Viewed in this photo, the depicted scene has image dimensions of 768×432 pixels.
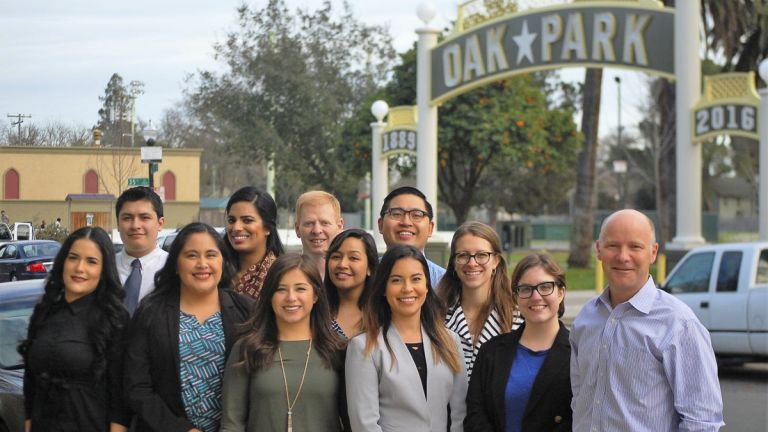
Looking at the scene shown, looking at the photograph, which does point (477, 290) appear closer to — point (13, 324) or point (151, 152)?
point (13, 324)

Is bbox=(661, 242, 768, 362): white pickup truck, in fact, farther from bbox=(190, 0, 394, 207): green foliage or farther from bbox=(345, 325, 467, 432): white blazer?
bbox=(190, 0, 394, 207): green foliage

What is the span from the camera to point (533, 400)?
14.9 ft

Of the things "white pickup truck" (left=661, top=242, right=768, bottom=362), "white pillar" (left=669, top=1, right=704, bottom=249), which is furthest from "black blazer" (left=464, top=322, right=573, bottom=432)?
"white pillar" (left=669, top=1, right=704, bottom=249)

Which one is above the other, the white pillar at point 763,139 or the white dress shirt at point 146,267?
the white pillar at point 763,139

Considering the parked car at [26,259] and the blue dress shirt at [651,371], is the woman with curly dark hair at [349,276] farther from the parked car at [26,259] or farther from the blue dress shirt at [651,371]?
the parked car at [26,259]

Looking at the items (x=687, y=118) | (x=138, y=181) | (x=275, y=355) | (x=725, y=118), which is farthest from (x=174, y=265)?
(x=687, y=118)

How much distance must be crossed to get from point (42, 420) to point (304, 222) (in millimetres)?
1757

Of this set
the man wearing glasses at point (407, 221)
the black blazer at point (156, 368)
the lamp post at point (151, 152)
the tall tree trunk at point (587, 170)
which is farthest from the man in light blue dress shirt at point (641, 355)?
the tall tree trunk at point (587, 170)

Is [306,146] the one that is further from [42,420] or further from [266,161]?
[42,420]

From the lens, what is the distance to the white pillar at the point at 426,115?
20359 mm

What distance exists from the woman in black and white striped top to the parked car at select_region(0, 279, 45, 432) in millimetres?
2420

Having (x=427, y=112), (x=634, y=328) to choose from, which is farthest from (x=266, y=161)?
(x=634, y=328)

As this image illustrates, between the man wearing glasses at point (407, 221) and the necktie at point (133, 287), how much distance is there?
4.34 ft

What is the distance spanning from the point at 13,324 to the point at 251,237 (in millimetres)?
1623
